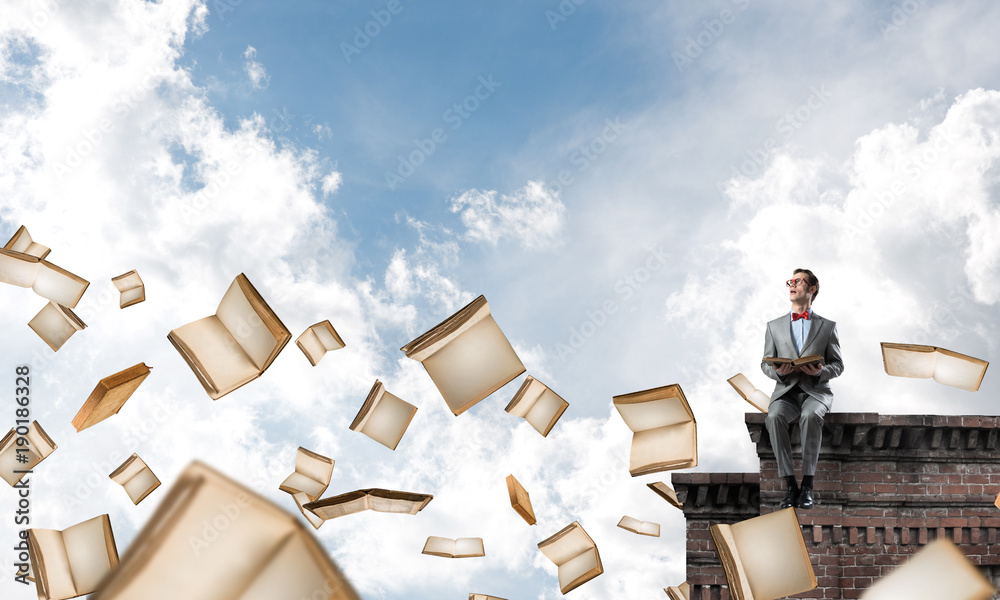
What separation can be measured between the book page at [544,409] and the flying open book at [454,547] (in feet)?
3.60

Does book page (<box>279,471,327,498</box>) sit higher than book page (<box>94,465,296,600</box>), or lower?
higher

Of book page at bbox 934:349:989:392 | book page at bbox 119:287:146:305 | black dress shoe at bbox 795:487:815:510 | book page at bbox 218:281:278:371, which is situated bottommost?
book page at bbox 218:281:278:371

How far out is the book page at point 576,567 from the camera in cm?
344

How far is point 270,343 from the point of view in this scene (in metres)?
Result: 1.95

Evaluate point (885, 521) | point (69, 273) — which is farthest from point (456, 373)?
point (885, 521)

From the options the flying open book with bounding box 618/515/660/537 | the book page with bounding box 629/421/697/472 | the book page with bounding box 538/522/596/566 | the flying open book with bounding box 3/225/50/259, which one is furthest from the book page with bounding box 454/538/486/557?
the flying open book with bounding box 3/225/50/259

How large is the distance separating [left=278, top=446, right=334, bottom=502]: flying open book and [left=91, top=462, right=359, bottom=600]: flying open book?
2.84m

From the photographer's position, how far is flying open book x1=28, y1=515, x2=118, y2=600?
2.78 meters

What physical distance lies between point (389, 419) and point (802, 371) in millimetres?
3243

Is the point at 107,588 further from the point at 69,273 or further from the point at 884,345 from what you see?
the point at 884,345

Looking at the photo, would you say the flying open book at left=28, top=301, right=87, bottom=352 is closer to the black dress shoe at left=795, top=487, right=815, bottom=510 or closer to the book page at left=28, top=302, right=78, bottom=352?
the book page at left=28, top=302, right=78, bottom=352

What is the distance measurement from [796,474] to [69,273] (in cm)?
549

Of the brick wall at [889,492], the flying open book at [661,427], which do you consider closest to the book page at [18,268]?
the flying open book at [661,427]

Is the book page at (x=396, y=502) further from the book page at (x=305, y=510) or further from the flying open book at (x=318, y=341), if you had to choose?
the flying open book at (x=318, y=341)
